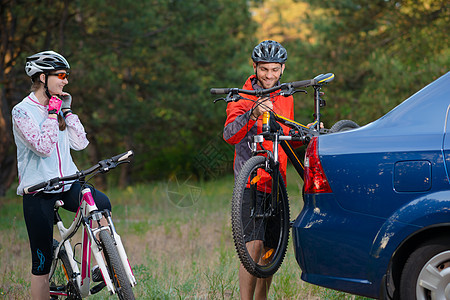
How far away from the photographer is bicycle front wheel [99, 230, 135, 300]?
3.91 metres

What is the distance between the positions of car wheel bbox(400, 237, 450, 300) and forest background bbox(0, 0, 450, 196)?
6.83 metres

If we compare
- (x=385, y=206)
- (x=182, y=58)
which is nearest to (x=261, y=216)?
(x=385, y=206)

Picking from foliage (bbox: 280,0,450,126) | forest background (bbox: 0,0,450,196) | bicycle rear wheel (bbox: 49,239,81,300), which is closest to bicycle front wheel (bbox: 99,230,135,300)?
bicycle rear wheel (bbox: 49,239,81,300)

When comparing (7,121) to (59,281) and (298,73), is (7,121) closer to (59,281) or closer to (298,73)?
(298,73)

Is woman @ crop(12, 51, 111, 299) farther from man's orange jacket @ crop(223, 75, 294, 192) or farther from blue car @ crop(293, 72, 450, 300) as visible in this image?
blue car @ crop(293, 72, 450, 300)

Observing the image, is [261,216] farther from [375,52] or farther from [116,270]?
[375,52]

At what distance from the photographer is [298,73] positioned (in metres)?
14.7

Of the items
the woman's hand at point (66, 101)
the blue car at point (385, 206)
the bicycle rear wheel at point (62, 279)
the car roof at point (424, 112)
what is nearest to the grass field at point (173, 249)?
the bicycle rear wheel at point (62, 279)

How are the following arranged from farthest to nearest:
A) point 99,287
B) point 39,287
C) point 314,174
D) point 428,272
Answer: point 39,287 → point 99,287 → point 314,174 → point 428,272

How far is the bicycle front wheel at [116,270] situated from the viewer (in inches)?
154

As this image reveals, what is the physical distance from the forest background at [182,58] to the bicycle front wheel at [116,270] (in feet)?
19.5

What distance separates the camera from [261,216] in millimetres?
4121

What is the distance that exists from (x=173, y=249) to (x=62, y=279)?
11.7 ft

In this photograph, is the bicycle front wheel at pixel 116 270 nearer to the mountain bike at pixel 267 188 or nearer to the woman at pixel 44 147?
the woman at pixel 44 147
